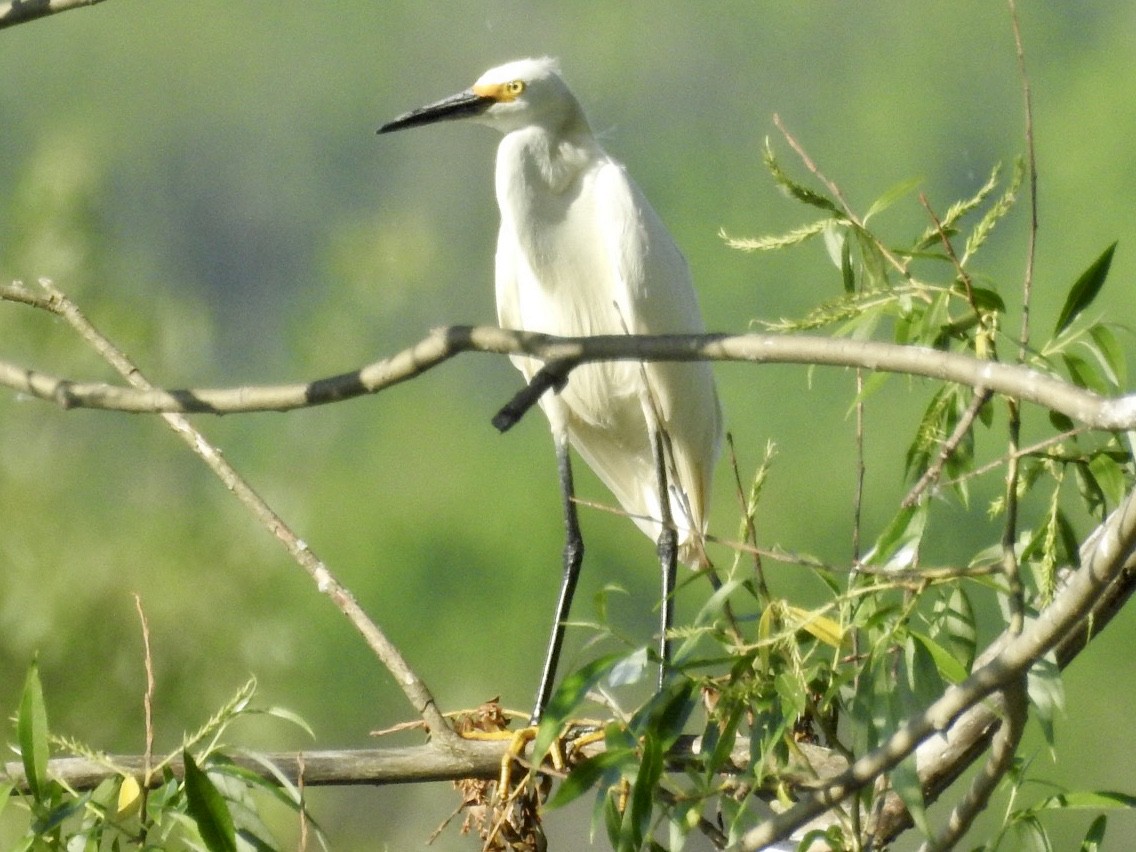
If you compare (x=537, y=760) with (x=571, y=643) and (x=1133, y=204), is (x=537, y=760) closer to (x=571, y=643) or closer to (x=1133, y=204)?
(x=571, y=643)

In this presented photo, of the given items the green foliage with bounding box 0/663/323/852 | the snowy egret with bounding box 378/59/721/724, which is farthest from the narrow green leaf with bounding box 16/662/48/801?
the snowy egret with bounding box 378/59/721/724

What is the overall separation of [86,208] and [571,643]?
1.39m

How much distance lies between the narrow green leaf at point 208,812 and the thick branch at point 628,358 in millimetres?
211

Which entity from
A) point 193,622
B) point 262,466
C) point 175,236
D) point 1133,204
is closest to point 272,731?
point 193,622

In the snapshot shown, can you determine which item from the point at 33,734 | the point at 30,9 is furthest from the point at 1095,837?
the point at 30,9

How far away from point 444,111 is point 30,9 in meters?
0.79

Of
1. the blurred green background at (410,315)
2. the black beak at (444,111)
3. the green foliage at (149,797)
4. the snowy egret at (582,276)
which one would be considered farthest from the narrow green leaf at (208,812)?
the blurred green background at (410,315)

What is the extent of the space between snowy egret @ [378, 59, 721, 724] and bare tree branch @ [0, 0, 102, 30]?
73 cm

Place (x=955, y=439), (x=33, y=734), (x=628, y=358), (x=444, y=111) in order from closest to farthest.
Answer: (x=628, y=358)
(x=955, y=439)
(x=33, y=734)
(x=444, y=111)

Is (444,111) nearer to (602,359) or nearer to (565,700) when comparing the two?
(565,700)

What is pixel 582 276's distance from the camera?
5.18 ft

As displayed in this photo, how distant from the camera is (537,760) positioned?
0.76 m

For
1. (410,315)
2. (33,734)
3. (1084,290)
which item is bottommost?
(410,315)

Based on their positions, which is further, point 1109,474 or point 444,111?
point 444,111
